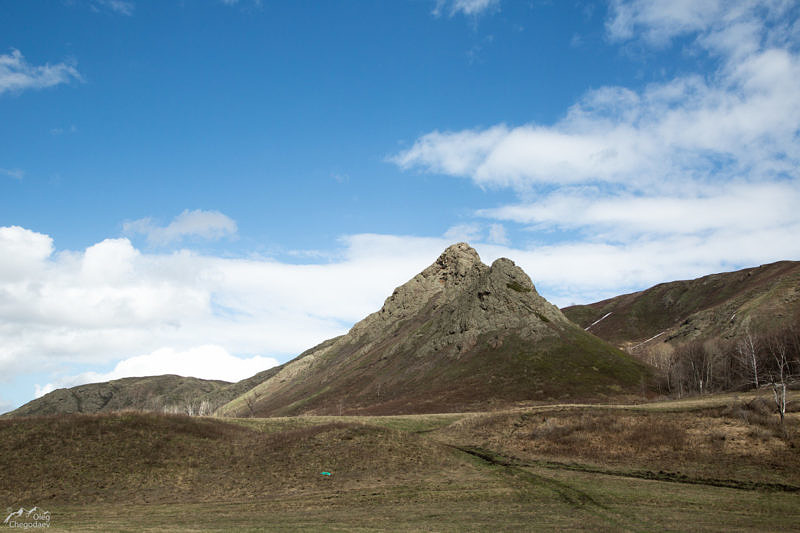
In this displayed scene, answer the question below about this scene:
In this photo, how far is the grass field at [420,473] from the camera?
32.1 meters

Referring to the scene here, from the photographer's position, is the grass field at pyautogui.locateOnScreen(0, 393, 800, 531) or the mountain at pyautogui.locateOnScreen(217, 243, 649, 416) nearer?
the grass field at pyautogui.locateOnScreen(0, 393, 800, 531)

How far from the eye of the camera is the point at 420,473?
48469 mm

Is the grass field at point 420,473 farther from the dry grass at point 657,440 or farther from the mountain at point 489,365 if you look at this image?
the mountain at point 489,365

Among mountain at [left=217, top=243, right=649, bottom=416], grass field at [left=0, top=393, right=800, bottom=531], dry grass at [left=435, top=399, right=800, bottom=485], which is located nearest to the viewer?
grass field at [left=0, top=393, right=800, bottom=531]

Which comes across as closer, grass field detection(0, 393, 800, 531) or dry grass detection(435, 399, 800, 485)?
grass field detection(0, 393, 800, 531)

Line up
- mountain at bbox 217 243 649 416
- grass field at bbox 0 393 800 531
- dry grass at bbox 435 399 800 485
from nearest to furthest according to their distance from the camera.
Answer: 1. grass field at bbox 0 393 800 531
2. dry grass at bbox 435 399 800 485
3. mountain at bbox 217 243 649 416

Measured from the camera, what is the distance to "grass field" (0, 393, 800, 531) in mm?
32094

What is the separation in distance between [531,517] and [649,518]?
6729 millimetres

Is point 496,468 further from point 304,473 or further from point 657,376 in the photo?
point 657,376

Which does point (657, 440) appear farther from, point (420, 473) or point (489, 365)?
point (489, 365)

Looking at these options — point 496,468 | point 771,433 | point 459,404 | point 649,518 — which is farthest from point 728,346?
point 649,518

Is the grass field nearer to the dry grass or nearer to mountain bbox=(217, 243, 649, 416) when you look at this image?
the dry grass

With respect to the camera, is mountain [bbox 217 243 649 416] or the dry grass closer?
the dry grass

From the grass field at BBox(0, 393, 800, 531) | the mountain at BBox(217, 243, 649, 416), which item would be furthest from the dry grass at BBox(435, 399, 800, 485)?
the mountain at BBox(217, 243, 649, 416)
